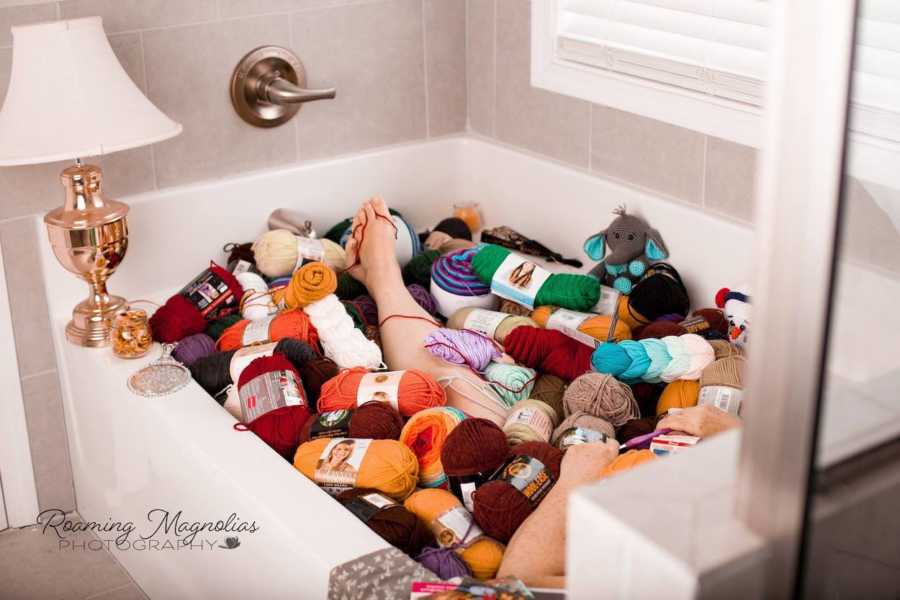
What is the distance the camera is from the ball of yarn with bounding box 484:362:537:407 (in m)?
1.83

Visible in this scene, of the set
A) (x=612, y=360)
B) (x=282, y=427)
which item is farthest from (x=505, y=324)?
(x=282, y=427)

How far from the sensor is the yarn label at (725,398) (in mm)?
1664

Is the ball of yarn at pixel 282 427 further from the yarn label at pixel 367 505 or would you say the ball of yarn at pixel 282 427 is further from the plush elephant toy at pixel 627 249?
the plush elephant toy at pixel 627 249

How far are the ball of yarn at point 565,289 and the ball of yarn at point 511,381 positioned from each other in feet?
0.74

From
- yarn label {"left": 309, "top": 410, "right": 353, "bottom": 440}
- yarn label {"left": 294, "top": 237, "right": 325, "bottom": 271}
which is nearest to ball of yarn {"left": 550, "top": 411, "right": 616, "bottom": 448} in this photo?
yarn label {"left": 309, "top": 410, "right": 353, "bottom": 440}

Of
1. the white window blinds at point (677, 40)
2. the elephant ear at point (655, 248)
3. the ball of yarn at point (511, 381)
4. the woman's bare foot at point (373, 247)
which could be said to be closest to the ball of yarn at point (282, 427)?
the ball of yarn at point (511, 381)

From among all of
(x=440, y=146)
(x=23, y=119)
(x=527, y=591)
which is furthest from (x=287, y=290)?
(x=527, y=591)

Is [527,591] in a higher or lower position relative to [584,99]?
lower

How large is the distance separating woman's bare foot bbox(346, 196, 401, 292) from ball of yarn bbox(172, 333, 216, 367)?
14.0 inches

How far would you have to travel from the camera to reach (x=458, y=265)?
2152 millimetres

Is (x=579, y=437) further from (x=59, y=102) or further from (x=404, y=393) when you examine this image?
(x=59, y=102)

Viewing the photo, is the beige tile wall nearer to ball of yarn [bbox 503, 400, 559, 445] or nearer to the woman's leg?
the woman's leg

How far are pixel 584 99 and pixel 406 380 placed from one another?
2.76ft

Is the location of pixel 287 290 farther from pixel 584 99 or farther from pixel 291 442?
pixel 584 99
